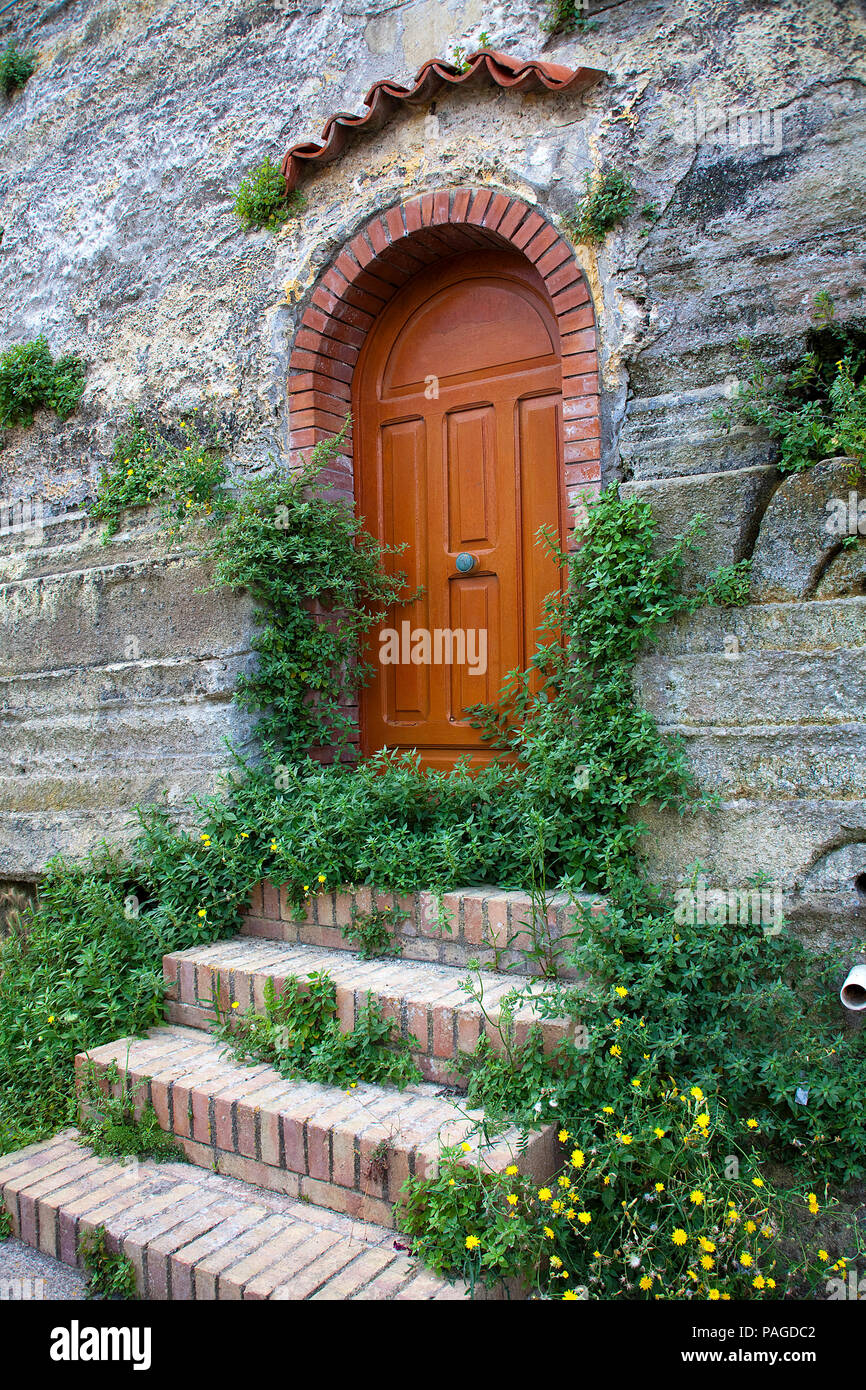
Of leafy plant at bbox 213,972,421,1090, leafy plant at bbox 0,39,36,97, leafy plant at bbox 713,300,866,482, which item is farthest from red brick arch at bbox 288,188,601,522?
leafy plant at bbox 0,39,36,97

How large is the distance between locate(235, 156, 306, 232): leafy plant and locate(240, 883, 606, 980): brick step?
303 cm

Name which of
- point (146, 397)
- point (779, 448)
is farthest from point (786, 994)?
point (146, 397)

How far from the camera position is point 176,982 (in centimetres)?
332

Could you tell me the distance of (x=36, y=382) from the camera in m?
4.77

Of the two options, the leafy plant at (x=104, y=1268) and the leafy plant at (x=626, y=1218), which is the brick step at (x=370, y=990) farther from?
the leafy plant at (x=104, y=1268)

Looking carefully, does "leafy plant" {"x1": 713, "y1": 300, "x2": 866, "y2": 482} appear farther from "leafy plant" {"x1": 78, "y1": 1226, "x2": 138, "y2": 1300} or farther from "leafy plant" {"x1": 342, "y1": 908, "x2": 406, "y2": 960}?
"leafy plant" {"x1": 78, "y1": 1226, "x2": 138, "y2": 1300}

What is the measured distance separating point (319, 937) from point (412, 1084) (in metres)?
0.86

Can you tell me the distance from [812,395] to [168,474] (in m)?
2.73

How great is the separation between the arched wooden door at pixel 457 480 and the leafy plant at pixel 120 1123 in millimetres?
1824

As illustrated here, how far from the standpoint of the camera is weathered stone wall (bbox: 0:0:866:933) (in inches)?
110

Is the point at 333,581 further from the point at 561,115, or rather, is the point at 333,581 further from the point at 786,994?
the point at 786,994

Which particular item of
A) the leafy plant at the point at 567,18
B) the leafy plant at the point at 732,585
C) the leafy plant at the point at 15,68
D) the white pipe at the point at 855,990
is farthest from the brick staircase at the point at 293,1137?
the leafy plant at the point at 15,68

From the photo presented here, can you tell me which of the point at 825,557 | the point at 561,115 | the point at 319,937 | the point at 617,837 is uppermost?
the point at 561,115

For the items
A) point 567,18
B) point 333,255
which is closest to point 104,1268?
point 333,255
